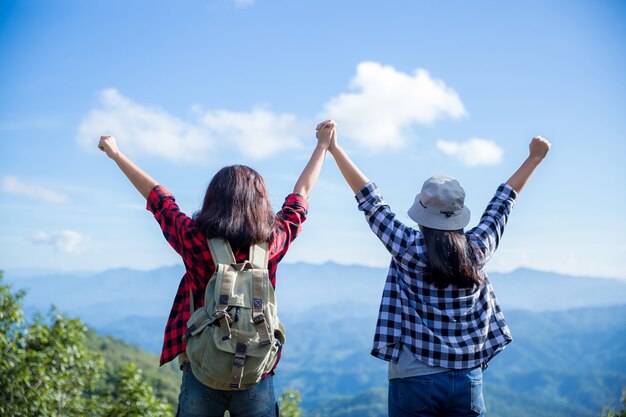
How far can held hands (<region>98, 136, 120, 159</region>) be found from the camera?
2830mm

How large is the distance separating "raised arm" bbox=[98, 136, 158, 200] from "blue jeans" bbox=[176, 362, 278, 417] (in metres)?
0.89

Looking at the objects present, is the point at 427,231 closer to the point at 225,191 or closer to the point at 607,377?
the point at 225,191

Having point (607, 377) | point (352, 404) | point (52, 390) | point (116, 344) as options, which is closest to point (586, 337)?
point (607, 377)

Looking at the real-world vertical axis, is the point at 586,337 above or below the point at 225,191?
above

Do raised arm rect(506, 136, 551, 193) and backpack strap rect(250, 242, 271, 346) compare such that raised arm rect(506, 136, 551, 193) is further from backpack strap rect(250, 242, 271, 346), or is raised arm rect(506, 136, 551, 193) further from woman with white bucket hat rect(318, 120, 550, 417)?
backpack strap rect(250, 242, 271, 346)

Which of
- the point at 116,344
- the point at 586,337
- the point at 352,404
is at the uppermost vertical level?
the point at 586,337

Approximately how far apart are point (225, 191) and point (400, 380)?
1113mm

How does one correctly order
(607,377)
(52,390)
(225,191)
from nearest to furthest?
1. (225,191)
2. (52,390)
3. (607,377)

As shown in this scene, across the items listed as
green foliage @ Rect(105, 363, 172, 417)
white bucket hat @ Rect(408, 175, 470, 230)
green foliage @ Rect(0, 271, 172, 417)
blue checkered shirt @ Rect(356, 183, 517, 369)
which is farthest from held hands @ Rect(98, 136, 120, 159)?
green foliage @ Rect(105, 363, 172, 417)

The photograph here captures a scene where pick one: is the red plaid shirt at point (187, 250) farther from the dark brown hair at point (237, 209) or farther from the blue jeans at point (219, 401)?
the blue jeans at point (219, 401)

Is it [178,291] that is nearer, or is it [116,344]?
[178,291]

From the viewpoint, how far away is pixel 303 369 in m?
144

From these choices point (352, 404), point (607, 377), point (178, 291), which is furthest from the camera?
point (607, 377)

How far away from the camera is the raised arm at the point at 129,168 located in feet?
8.85
